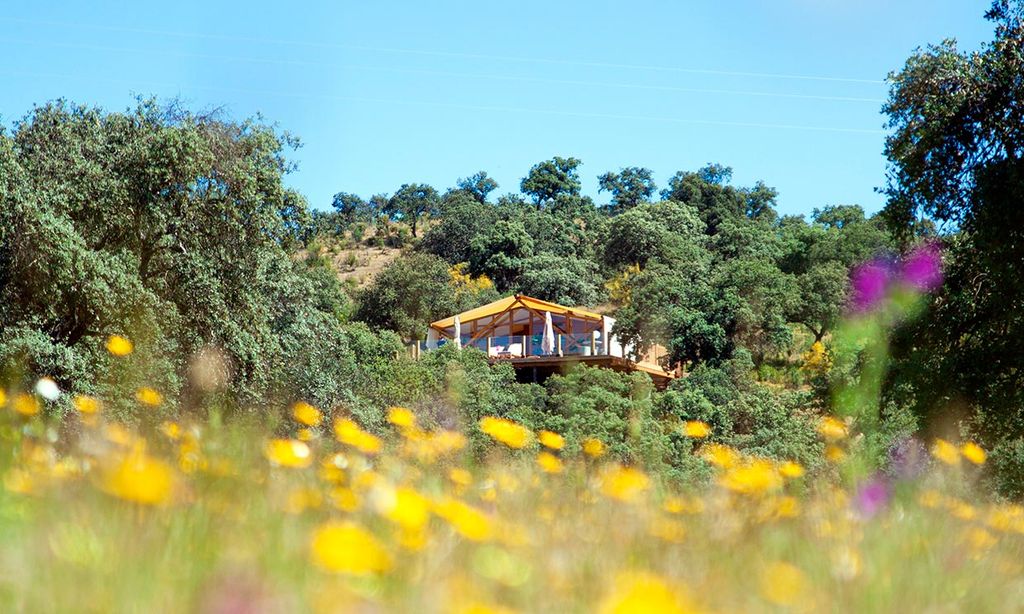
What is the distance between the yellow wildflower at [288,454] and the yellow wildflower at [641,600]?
1.12m

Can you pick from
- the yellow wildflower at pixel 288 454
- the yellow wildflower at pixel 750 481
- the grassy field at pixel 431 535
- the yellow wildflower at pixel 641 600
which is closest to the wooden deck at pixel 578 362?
the yellow wildflower at pixel 750 481

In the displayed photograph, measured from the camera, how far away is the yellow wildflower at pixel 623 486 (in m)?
2.48

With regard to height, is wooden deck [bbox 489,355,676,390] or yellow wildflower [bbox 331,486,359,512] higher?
wooden deck [bbox 489,355,676,390]

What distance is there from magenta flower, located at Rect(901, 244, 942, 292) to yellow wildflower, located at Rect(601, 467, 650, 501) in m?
11.9

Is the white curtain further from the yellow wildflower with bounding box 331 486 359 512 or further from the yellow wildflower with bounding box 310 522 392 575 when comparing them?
the yellow wildflower with bounding box 310 522 392 575

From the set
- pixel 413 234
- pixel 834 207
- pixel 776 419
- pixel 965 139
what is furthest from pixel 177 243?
pixel 413 234

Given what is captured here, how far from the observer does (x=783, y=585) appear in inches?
65.3

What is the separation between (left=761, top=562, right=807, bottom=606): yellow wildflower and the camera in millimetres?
1601

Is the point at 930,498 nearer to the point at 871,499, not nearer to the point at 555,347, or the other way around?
the point at 871,499

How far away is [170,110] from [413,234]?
5184cm

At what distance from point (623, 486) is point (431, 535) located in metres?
0.79

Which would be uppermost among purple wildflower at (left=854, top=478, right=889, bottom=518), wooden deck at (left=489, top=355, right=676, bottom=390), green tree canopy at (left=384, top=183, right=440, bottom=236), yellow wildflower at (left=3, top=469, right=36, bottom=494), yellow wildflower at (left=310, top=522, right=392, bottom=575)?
green tree canopy at (left=384, top=183, right=440, bottom=236)

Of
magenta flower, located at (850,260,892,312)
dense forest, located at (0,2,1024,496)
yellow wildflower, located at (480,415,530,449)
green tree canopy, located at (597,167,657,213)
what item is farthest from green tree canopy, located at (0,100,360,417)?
green tree canopy, located at (597,167,657,213)

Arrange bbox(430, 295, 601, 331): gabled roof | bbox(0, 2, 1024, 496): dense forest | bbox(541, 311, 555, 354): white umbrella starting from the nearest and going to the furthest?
bbox(0, 2, 1024, 496): dense forest
bbox(541, 311, 555, 354): white umbrella
bbox(430, 295, 601, 331): gabled roof
